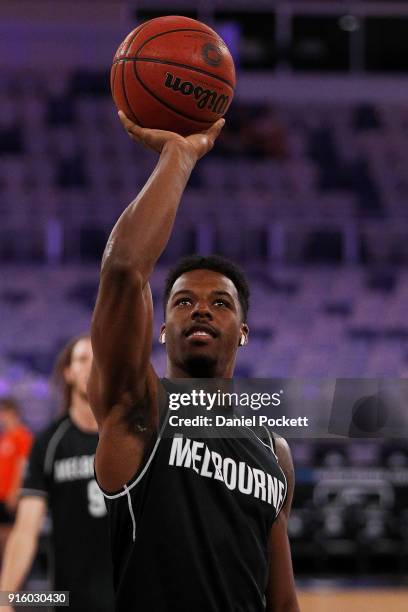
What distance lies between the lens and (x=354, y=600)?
7.63 meters

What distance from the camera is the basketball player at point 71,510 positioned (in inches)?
138

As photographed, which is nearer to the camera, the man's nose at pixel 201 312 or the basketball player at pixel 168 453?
the basketball player at pixel 168 453

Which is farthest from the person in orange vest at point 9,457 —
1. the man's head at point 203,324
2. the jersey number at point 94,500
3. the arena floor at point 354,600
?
the man's head at point 203,324

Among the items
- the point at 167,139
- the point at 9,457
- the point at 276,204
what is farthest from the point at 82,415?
the point at 276,204

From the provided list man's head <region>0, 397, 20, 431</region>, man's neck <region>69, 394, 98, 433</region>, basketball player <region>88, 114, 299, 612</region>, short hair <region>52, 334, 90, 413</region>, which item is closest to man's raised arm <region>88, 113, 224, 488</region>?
basketball player <region>88, 114, 299, 612</region>

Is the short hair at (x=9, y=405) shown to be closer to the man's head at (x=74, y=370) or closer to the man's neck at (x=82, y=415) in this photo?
the man's head at (x=74, y=370)

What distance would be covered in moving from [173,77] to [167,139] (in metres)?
0.34

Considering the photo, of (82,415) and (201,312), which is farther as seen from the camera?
(82,415)

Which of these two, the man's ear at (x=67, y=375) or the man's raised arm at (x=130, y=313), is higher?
the man's ear at (x=67, y=375)

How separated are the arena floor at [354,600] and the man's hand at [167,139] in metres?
5.51

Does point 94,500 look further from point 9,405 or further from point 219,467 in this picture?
point 9,405

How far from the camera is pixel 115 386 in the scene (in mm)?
1860

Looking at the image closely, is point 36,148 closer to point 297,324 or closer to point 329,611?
point 297,324

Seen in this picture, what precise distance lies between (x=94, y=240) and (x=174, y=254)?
1.01 metres
